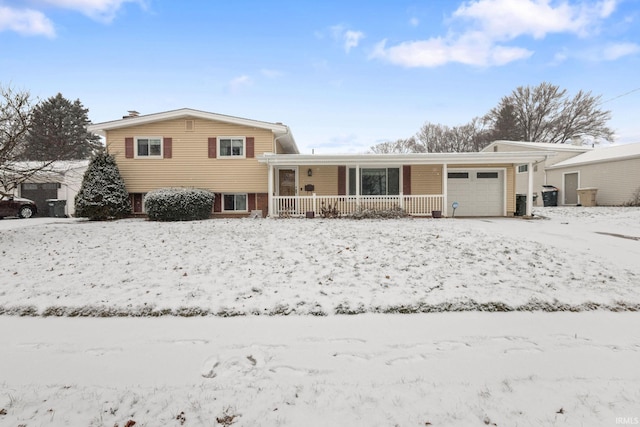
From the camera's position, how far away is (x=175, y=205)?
12.7 metres

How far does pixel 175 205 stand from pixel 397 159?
8751 mm

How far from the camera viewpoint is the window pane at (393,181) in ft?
50.3

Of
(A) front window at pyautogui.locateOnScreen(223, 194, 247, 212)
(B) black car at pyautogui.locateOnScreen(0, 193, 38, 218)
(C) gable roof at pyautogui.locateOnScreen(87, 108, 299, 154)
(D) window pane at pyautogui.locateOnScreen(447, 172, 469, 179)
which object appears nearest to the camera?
(C) gable roof at pyautogui.locateOnScreen(87, 108, 299, 154)

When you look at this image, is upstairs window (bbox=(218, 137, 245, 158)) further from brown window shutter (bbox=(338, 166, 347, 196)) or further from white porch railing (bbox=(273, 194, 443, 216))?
brown window shutter (bbox=(338, 166, 347, 196))

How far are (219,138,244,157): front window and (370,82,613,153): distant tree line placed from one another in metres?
33.9

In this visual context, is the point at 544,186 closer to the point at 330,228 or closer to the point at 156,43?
the point at 330,228

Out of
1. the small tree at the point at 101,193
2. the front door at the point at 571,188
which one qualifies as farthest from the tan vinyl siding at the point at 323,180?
the front door at the point at 571,188

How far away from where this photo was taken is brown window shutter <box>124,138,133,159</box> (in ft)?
48.7

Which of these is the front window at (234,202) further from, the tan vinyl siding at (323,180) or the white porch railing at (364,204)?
the tan vinyl siding at (323,180)

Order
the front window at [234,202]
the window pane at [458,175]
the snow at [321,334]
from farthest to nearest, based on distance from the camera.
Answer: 1. the front window at [234,202]
2. the window pane at [458,175]
3. the snow at [321,334]

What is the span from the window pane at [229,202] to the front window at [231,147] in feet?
5.99

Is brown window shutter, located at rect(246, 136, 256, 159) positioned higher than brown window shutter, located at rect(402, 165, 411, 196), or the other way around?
brown window shutter, located at rect(246, 136, 256, 159)

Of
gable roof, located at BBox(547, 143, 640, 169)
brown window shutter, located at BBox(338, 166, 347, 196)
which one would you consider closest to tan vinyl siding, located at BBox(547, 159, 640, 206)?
gable roof, located at BBox(547, 143, 640, 169)

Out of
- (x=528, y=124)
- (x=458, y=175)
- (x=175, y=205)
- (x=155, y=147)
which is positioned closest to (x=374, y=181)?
(x=458, y=175)
